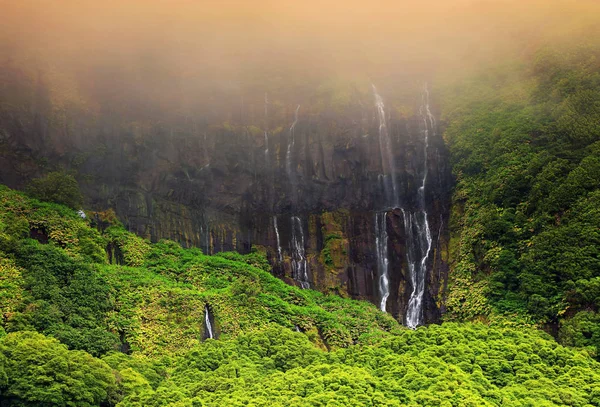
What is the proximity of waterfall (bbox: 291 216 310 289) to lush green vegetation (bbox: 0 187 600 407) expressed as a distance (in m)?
2.52

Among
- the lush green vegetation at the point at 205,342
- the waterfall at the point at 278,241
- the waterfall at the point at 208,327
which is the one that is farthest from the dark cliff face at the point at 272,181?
the waterfall at the point at 208,327

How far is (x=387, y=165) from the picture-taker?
54062 millimetres

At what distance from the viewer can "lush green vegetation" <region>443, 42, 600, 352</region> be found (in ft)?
125

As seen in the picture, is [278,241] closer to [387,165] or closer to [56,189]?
[387,165]

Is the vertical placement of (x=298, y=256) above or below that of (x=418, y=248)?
above

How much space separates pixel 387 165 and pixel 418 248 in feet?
23.2

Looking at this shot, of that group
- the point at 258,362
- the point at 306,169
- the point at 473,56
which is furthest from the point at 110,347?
the point at 473,56

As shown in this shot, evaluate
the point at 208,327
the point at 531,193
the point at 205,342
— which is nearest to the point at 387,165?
the point at 531,193

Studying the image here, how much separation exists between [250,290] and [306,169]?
14824mm

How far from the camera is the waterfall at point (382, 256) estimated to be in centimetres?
4928

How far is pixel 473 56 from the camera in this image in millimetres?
63406

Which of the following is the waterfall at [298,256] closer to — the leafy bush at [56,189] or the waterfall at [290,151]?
the waterfall at [290,151]

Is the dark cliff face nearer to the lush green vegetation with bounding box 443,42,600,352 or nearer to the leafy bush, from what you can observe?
the lush green vegetation with bounding box 443,42,600,352

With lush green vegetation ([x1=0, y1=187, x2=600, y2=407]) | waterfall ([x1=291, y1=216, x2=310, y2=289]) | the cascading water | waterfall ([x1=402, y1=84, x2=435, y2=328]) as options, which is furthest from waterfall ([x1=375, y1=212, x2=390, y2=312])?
waterfall ([x1=291, y1=216, x2=310, y2=289])
